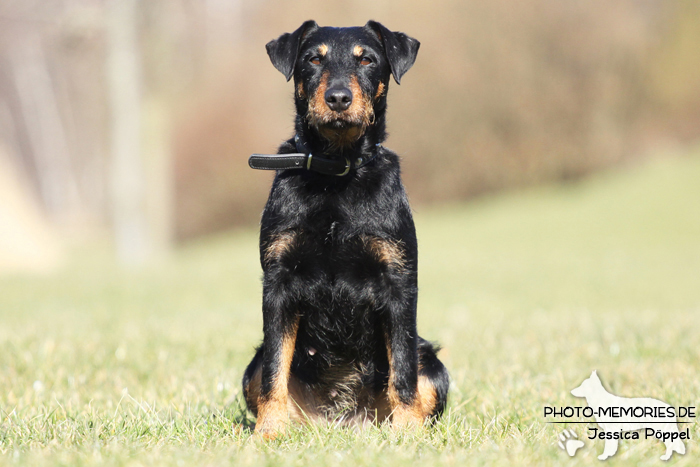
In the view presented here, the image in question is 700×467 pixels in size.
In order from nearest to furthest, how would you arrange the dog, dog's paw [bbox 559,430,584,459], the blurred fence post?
dog's paw [bbox 559,430,584,459], the dog, the blurred fence post

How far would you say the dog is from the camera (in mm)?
2916

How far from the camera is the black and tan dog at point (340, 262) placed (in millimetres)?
3193

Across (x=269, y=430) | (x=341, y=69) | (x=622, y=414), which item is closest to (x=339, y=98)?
(x=341, y=69)

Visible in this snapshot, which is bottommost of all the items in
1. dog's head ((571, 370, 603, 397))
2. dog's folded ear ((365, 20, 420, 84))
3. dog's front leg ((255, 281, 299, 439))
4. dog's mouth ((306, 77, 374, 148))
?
dog's head ((571, 370, 603, 397))

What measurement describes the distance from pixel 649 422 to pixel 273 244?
187 cm

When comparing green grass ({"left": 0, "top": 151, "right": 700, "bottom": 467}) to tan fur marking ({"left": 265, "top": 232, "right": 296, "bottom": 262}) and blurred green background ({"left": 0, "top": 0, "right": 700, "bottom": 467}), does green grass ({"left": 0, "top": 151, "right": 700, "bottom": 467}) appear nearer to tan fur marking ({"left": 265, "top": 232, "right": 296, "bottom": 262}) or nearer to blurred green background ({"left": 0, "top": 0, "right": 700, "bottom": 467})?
blurred green background ({"left": 0, "top": 0, "right": 700, "bottom": 467})

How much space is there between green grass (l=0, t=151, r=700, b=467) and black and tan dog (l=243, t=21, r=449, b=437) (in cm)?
29

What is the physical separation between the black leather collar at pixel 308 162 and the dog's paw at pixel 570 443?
60.9 inches

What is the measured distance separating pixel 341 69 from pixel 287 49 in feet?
1.31

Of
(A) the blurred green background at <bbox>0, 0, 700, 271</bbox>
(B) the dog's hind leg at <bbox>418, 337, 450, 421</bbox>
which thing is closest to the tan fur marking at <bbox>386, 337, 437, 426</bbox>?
(B) the dog's hind leg at <bbox>418, 337, 450, 421</bbox>

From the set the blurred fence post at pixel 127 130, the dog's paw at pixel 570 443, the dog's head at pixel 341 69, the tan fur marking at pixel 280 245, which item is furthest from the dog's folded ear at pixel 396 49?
the blurred fence post at pixel 127 130

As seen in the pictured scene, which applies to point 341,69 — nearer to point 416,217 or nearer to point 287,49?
point 287,49

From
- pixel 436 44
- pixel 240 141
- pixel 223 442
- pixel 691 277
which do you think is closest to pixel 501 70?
pixel 436 44

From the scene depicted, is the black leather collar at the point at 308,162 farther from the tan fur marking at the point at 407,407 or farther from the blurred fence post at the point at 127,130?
the blurred fence post at the point at 127,130
